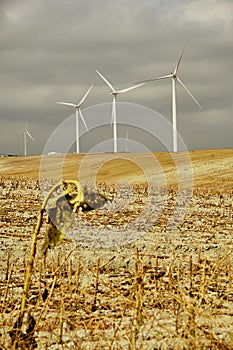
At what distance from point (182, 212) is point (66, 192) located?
18766 mm

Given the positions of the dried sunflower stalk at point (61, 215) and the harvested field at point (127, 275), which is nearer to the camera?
the dried sunflower stalk at point (61, 215)

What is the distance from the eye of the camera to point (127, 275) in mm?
10148

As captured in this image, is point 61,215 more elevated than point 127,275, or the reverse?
point 61,215

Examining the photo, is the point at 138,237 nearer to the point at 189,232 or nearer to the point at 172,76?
the point at 189,232

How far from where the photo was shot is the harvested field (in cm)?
473

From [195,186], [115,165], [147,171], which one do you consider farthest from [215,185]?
[115,165]

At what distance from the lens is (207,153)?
2197 inches

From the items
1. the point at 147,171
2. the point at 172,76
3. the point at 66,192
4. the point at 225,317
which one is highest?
the point at 172,76

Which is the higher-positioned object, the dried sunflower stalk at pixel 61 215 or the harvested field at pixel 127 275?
the dried sunflower stalk at pixel 61 215

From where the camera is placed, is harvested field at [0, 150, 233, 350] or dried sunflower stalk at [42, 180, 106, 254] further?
harvested field at [0, 150, 233, 350]

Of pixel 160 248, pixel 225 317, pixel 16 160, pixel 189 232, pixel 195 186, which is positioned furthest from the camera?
pixel 16 160

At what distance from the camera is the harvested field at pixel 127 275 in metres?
4.73

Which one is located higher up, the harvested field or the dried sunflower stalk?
the dried sunflower stalk

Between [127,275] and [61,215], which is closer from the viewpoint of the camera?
[61,215]
